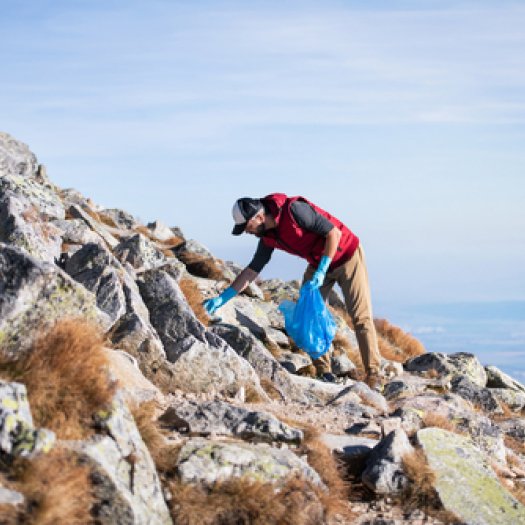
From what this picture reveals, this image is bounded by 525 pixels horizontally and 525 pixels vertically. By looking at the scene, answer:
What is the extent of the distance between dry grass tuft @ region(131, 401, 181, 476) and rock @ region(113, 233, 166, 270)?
29.0 feet

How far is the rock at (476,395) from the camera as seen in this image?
17.0 meters

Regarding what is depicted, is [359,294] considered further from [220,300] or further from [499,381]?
[499,381]

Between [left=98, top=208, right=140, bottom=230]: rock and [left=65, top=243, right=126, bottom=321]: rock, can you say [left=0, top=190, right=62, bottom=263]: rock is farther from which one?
[left=98, top=208, right=140, bottom=230]: rock

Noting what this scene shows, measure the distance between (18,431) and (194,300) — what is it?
8.61 m

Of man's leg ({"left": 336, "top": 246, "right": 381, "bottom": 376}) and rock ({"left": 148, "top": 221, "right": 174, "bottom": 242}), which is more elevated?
man's leg ({"left": 336, "top": 246, "right": 381, "bottom": 376})

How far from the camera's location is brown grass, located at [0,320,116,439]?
6934 millimetres

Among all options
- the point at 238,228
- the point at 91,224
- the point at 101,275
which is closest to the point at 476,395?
the point at 238,228

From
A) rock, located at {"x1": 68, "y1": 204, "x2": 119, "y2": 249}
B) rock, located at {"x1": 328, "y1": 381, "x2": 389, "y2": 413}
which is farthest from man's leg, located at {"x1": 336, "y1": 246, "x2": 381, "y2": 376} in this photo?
rock, located at {"x1": 68, "y1": 204, "x2": 119, "y2": 249}

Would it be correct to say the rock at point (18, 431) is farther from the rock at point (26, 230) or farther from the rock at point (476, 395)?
the rock at point (476, 395)

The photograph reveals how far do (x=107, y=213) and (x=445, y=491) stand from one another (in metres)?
25.7

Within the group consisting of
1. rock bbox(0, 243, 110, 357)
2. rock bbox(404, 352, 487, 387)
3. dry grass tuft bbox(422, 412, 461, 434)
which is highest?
rock bbox(0, 243, 110, 357)

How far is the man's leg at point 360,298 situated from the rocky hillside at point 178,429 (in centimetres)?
97

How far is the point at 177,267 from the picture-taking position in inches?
620

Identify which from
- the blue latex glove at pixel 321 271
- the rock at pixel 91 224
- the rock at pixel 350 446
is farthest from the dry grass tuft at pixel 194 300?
the rock at pixel 350 446
